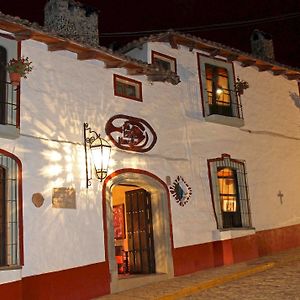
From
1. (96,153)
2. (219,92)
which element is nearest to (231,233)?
(219,92)

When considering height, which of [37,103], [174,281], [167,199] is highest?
[37,103]

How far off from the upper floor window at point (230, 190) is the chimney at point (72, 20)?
4671mm

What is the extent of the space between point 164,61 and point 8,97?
5.02 metres

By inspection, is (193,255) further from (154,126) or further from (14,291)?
(14,291)

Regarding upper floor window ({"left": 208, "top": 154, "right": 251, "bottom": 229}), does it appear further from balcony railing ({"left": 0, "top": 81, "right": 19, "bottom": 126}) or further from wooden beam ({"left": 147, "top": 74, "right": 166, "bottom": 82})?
balcony railing ({"left": 0, "top": 81, "right": 19, "bottom": 126})

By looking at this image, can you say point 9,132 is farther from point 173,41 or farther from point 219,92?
point 219,92

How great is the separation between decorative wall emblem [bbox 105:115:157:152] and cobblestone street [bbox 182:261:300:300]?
3657mm

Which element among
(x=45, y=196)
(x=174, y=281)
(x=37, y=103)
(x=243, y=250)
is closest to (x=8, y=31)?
(x=37, y=103)

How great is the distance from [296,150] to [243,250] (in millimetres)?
4669

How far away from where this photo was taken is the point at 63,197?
30.6 feet

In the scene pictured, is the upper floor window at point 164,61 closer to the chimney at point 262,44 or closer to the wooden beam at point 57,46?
the wooden beam at point 57,46

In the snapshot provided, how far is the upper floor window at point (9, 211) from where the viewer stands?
834 cm

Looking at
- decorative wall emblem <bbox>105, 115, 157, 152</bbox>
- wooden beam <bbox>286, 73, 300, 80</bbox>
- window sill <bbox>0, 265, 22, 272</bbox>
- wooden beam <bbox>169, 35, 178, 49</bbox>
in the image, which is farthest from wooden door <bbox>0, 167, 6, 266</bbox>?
wooden beam <bbox>286, 73, 300, 80</bbox>

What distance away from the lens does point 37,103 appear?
939 cm
